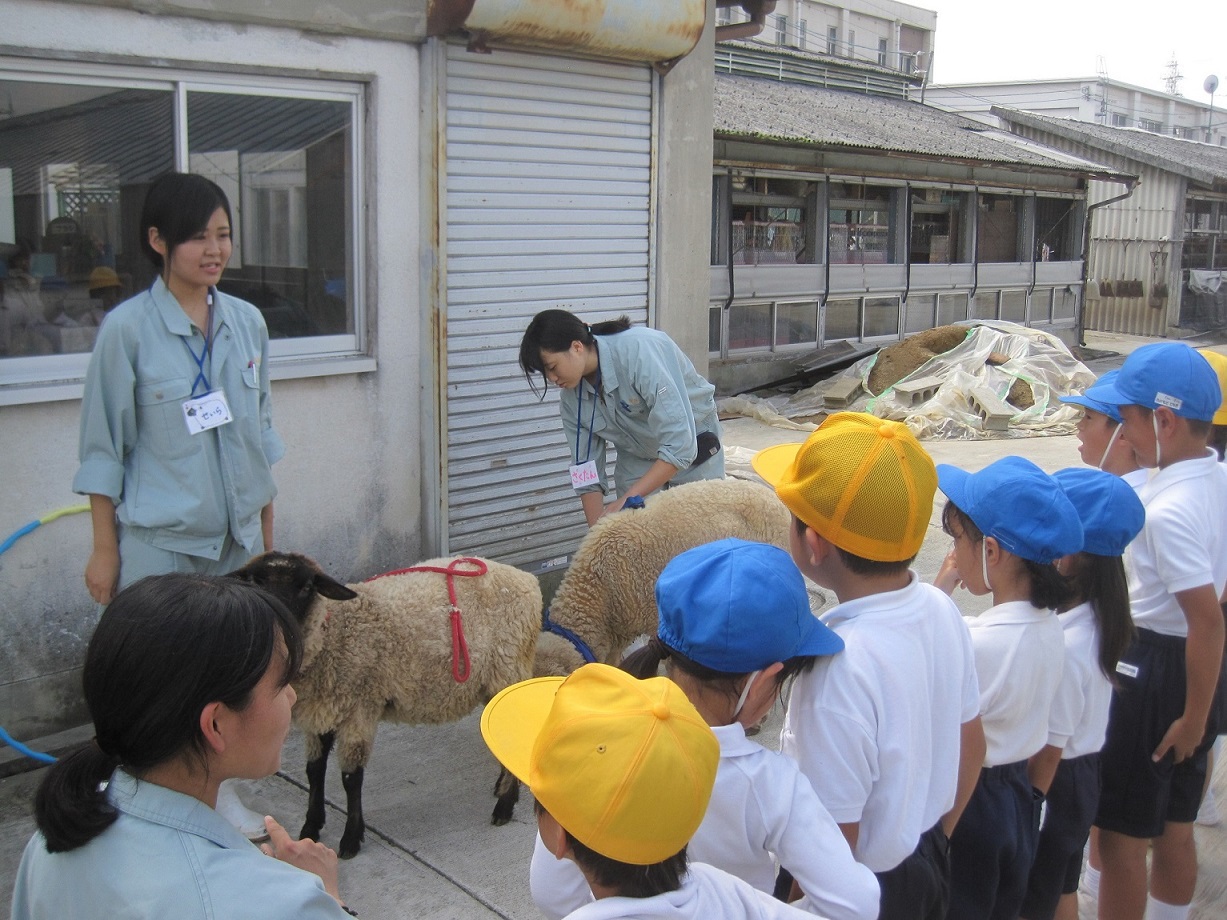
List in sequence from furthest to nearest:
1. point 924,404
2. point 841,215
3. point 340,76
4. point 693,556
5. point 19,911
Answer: point 841,215 < point 924,404 < point 340,76 < point 693,556 < point 19,911

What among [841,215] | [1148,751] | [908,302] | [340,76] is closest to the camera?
[1148,751]

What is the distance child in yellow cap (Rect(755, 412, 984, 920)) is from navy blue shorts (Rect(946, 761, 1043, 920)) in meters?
0.25

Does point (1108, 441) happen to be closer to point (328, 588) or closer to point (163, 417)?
point (328, 588)

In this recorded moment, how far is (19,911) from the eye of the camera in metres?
1.54

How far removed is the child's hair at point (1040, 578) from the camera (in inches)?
97.3

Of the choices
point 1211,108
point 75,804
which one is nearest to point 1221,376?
point 75,804

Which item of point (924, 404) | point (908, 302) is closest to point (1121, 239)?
point (908, 302)

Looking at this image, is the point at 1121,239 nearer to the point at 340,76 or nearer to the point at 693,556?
the point at 340,76

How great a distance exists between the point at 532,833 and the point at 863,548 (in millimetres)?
2266

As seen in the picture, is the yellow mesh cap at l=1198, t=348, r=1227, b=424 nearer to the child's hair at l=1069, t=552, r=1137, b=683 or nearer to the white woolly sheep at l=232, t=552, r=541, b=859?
the child's hair at l=1069, t=552, r=1137, b=683

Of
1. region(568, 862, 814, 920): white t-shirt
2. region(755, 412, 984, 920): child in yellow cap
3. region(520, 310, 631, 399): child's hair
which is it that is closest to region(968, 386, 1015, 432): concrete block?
region(520, 310, 631, 399): child's hair

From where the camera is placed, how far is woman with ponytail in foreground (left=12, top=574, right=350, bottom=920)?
1.41 meters

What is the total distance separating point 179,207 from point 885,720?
7.85ft

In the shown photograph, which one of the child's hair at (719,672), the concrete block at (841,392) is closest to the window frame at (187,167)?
the child's hair at (719,672)
